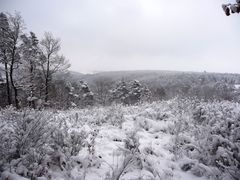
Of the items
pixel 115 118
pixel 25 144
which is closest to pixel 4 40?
pixel 115 118

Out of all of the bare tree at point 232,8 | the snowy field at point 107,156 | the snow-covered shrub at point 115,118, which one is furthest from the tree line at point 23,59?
the bare tree at point 232,8

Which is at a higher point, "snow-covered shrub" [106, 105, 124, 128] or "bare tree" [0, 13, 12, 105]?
"bare tree" [0, 13, 12, 105]

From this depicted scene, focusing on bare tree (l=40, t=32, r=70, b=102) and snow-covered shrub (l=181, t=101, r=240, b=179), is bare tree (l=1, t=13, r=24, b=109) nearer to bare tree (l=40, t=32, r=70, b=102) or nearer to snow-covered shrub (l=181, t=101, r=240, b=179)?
bare tree (l=40, t=32, r=70, b=102)

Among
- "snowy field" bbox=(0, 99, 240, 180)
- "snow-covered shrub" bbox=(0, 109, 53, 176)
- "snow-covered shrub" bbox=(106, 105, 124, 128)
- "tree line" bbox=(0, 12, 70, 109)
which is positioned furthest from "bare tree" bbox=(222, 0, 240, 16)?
"tree line" bbox=(0, 12, 70, 109)

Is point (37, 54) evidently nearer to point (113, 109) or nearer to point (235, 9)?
point (113, 109)

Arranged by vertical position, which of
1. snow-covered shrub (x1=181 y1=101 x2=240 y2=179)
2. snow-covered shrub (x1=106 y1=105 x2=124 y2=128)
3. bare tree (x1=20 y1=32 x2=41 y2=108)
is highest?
bare tree (x1=20 y1=32 x2=41 y2=108)

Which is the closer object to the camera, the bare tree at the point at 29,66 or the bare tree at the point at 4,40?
the bare tree at the point at 4,40

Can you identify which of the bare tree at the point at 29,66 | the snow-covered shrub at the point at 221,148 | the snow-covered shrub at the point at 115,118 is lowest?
the snow-covered shrub at the point at 115,118

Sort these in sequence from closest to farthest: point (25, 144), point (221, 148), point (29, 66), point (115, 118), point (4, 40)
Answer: point (25, 144), point (221, 148), point (115, 118), point (4, 40), point (29, 66)

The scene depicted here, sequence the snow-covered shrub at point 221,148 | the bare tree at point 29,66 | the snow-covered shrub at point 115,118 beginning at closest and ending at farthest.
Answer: the snow-covered shrub at point 221,148, the snow-covered shrub at point 115,118, the bare tree at point 29,66

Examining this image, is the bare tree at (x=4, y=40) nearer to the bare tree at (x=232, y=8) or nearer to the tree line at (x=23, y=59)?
A: the tree line at (x=23, y=59)

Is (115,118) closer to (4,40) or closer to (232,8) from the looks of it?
(232,8)

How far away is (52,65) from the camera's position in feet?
64.8

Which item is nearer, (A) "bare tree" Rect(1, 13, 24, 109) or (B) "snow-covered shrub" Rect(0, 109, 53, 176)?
(B) "snow-covered shrub" Rect(0, 109, 53, 176)
